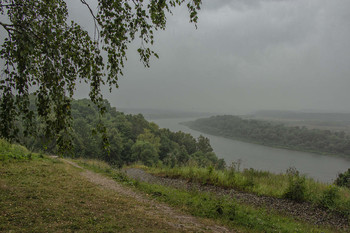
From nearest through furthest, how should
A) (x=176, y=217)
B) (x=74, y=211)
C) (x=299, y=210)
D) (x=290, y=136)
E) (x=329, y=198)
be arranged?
1. (x=74, y=211)
2. (x=176, y=217)
3. (x=299, y=210)
4. (x=329, y=198)
5. (x=290, y=136)

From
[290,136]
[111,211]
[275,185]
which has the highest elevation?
[111,211]

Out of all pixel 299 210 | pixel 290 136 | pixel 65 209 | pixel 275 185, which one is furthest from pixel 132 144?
pixel 290 136

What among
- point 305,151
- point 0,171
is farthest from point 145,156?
point 305,151

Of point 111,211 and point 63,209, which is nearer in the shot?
point 63,209

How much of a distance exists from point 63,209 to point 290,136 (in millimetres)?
90894

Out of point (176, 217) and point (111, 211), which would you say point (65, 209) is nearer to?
point (111, 211)

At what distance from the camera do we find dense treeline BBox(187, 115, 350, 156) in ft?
223

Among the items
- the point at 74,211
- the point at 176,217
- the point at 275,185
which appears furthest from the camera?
the point at 275,185

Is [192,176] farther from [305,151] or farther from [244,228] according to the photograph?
[305,151]

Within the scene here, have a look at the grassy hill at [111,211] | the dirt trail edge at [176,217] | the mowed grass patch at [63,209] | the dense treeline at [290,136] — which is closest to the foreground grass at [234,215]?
the grassy hill at [111,211]

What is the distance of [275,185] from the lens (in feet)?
30.9

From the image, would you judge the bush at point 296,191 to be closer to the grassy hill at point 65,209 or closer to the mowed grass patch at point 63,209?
the grassy hill at point 65,209

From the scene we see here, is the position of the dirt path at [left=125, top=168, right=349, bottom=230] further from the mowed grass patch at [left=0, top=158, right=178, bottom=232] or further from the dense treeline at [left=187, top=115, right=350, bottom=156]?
the dense treeline at [left=187, top=115, right=350, bottom=156]

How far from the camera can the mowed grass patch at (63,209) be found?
12.1 feet
